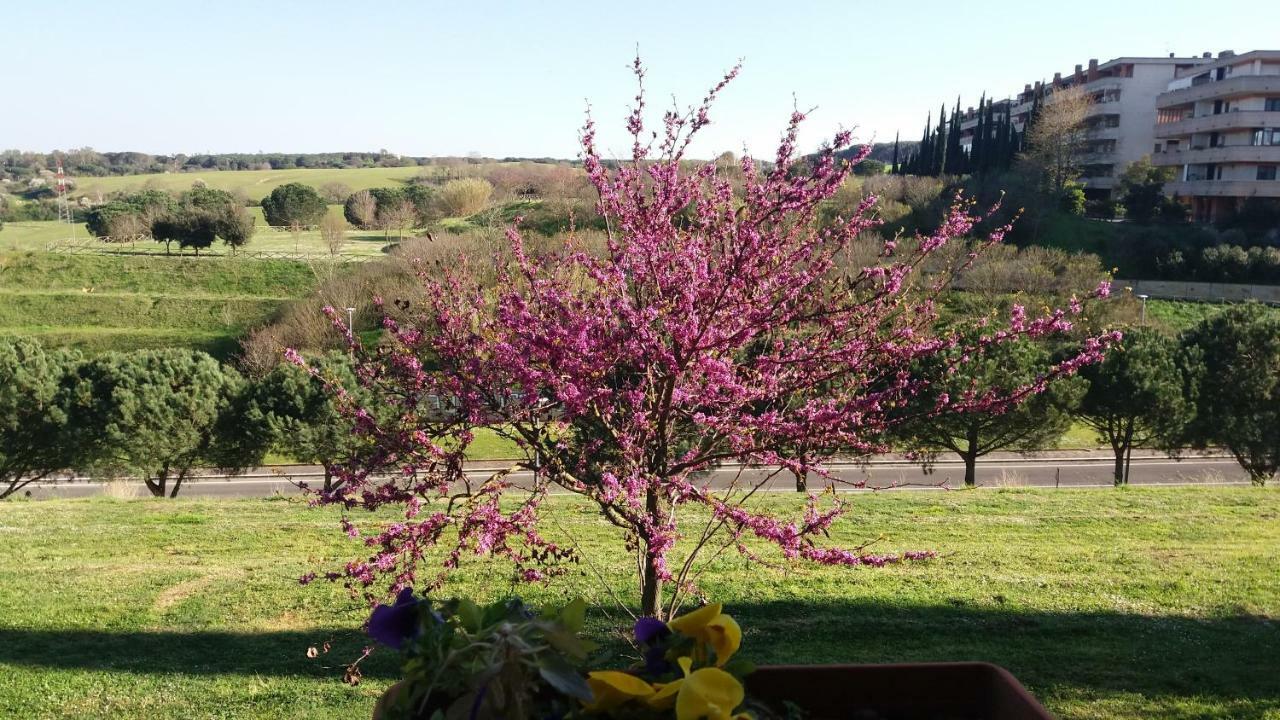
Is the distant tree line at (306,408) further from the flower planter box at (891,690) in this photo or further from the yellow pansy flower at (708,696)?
the yellow pansy flower at (708,696)

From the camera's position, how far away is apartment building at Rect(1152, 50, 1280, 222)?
54.7 m

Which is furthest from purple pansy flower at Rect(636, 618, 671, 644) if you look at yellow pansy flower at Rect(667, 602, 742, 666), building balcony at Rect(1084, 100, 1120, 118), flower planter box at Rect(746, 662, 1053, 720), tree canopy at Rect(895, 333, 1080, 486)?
building balcony at Rect(1084, 100, 1120, 118)

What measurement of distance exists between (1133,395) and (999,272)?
16.0 meters

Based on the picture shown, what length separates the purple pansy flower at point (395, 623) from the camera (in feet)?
4.38

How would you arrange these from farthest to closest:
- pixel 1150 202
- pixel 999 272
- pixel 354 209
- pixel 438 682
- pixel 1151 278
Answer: pixel 354 209
pixel 1150 202
pixel 1151 278
pixel 999 272
pixel 438 682

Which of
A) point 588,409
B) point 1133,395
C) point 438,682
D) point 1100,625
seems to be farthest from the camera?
point 1133,395

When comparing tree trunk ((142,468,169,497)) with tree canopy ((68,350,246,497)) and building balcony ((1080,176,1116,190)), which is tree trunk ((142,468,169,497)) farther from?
building balcony ((1080,176,1116,190))

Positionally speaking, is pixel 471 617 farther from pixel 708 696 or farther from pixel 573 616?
pixel 708 696

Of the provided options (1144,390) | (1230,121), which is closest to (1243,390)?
(1144,390)

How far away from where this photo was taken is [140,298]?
181ft

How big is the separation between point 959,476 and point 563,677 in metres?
29.4

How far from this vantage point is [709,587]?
8.97m

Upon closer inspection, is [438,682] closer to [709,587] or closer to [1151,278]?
[709,587]

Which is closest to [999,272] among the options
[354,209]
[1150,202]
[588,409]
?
[1150,202]
